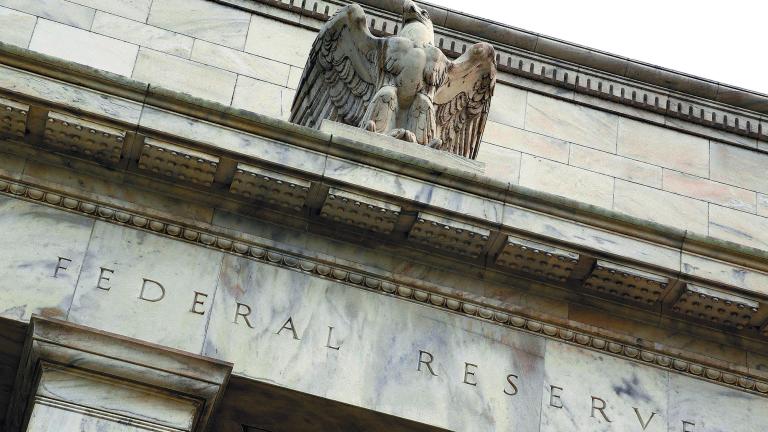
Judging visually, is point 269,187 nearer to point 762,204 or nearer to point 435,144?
A: point 435,144

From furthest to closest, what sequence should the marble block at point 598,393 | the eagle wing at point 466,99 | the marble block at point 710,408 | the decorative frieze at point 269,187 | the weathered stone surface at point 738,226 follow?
the weathered stone surface at point 738,226
the eagle wing at point 466,99
the marble block at point 710,408
the decorative frieze at point 269,187
the marble block at point 598,393

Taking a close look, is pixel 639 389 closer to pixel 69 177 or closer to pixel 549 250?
pixel 549 250

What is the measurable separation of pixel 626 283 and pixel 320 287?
2956 millimetres

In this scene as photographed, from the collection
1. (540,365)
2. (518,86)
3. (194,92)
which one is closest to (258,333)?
(540,365)

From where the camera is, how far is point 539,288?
54.9 feet

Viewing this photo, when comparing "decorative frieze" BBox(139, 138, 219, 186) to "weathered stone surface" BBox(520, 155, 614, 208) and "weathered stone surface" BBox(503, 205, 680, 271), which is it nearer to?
"weathered stone surface" BBox(503, 205, 680, 271)

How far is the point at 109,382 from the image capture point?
1508 centimetres

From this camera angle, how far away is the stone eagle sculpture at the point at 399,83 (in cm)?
1766

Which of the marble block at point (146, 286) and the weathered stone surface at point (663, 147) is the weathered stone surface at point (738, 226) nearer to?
the weathered stone surface at point (663, 147)

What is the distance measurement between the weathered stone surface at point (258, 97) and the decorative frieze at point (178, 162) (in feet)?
11.9

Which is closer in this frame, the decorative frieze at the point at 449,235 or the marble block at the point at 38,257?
the marble block at the point at 38,257

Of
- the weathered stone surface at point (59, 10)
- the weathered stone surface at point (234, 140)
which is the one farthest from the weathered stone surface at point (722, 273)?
the weathered stone surface at point (59, 10)

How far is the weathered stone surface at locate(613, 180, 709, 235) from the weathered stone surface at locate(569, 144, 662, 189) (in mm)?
121

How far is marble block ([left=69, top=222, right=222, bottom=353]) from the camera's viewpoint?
610 inches
